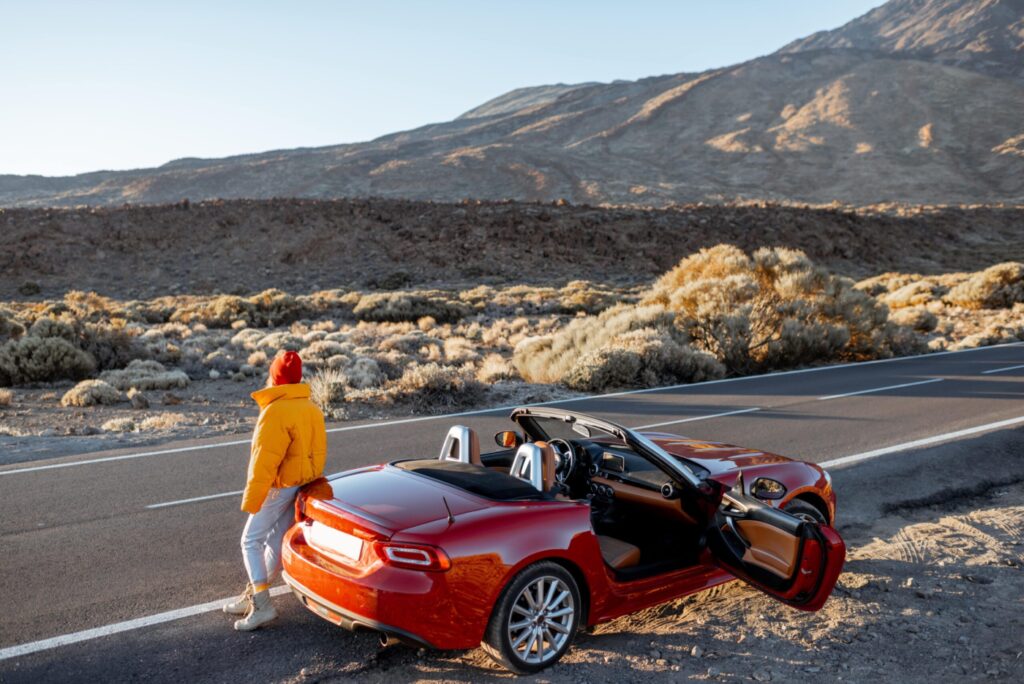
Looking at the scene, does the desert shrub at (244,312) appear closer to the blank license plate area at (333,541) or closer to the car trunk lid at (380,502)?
the car trunk lid at (380,502)

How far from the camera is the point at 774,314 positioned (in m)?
20.7

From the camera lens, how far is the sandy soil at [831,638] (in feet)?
15.8

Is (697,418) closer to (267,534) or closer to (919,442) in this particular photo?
(919,442)

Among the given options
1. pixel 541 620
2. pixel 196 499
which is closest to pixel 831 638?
pixel 541 620

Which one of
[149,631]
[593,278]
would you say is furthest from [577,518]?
[593,278]

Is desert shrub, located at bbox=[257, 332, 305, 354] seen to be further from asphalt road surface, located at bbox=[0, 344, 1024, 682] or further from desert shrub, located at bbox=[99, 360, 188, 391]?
asphalt road surface, located at bbox=[0, 344, 1024, 682]

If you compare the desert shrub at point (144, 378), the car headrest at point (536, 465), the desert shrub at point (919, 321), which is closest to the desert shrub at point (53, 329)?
the desert shrub at point (144, 378)

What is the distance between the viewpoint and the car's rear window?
492cm

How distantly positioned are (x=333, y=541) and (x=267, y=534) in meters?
0.81

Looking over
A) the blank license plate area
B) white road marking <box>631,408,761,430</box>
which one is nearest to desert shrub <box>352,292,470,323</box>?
white road marking <box>631,408,761,430</box>

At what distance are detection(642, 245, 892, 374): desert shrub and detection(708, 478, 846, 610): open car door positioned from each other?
47.3 ft

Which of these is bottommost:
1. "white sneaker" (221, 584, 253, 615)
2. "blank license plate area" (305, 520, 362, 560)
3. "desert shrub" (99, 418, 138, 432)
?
"desert shrub" (99, 418, 138, 432)

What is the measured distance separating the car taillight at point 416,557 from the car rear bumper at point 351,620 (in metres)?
0.32

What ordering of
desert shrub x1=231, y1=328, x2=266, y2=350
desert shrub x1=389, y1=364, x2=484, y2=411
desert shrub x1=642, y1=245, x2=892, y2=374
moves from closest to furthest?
desert shrub x1=389, y1=364, x2=484, y2=411, desert shrub x1=642, y1=245, x2=892, y2=374, desert shrub x1=231, y1=328, x2=266, y2=350
